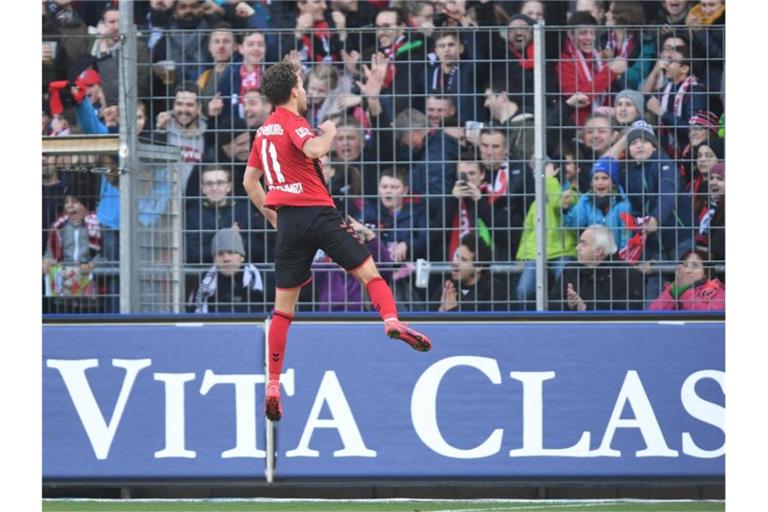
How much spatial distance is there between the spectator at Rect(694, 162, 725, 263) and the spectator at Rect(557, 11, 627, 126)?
970 millimetres

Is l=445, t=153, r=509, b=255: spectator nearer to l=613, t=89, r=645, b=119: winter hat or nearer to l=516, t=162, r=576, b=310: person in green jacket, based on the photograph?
l=516, t=162, r=576, b=310: person in green jacket

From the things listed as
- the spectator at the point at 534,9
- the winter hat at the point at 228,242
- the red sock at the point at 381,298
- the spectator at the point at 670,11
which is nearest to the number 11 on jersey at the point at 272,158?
the red sock at the point at 381,298

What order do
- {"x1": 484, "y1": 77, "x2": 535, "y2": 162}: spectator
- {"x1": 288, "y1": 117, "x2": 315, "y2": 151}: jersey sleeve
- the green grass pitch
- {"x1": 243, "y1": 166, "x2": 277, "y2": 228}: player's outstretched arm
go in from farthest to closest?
{"x1": 484, "y1": 77, "x2": 535, "y2": 162}: spectator → the green grass pitch → {"x1": 243, "y1": 166, "x2": 277, "y2": 228}: player's outstretched arm → {"x1": 288, "y1": 117, "x2": 315, "y2": 151}: jersey sleeve

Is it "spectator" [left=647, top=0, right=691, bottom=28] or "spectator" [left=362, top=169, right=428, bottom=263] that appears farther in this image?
"spectator" [left=647, top=0, right=691, bottom=28]

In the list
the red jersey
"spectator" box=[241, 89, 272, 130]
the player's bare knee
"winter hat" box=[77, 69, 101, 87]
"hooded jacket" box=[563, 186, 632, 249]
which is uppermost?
"winter hat" box=[77, 69, 101, 87]

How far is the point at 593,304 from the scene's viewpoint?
10.4 metres

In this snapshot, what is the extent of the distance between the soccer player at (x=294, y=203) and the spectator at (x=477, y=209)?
2.76 m

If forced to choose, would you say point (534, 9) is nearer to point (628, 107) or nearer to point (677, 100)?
point (628, 107)

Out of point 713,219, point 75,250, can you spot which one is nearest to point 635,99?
point 713,219

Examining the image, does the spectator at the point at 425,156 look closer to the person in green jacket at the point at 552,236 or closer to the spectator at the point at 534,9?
the person in green jacket at the point at 552,236

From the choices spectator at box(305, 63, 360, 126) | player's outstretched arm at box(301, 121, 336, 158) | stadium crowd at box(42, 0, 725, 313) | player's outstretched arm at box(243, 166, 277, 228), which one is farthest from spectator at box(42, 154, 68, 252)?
player's outstretched arm at box(301, 121, 336, 158)

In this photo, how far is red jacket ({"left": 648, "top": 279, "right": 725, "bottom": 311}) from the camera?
1034 cm

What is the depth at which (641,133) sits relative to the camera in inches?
403
